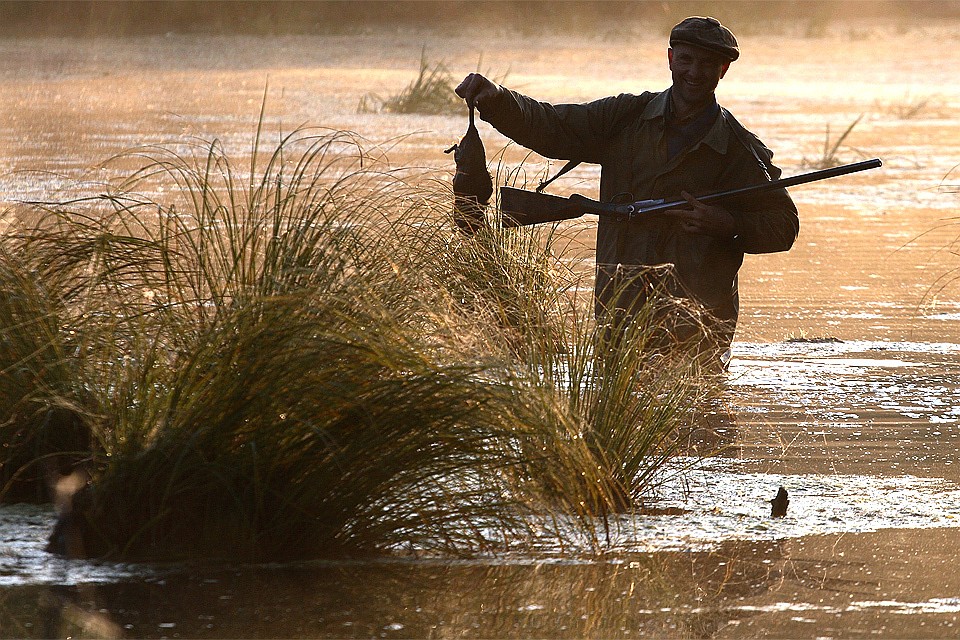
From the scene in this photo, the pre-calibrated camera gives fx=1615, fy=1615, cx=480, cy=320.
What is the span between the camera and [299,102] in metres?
17.8

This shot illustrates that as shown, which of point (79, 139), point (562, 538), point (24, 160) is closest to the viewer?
point (562, 538)

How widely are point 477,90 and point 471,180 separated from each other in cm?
29

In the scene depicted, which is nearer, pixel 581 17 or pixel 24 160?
pixel 24 160

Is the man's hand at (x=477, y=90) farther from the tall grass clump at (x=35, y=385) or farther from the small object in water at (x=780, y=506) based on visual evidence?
the small object in water at (x=780, y=506)

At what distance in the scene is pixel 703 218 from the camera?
5.31 meters

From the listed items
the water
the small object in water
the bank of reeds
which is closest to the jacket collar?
the water

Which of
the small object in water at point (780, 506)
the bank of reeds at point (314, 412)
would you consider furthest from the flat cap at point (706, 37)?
the small object in water at point (780, 506)

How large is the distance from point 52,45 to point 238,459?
22555 millimetres

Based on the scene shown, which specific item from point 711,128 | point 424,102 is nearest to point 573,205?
point 711,128

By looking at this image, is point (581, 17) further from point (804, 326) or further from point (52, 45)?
point (804, 326)

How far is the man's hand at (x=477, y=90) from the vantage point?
5.15m

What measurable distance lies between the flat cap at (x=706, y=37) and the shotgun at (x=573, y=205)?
466mm

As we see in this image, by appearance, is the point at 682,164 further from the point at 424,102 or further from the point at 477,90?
the point at 424,102

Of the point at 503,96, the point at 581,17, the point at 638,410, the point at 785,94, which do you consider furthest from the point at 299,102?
the point at 581,17
